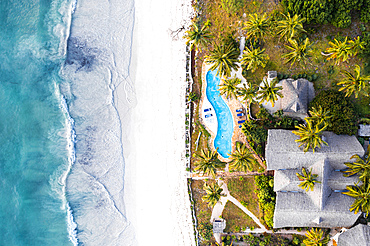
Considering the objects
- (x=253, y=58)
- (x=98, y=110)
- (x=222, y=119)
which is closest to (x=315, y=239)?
(x=222, y=119)

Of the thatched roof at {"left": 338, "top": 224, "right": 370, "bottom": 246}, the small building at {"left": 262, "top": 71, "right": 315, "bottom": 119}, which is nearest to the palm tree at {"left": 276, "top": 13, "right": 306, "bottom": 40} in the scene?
the small building at {"left": 262, "top": 71, "right": 315, "bottom": 119}

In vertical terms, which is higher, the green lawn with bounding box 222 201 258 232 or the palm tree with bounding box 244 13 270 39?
the palm tree with bounding box 244 13 270 39

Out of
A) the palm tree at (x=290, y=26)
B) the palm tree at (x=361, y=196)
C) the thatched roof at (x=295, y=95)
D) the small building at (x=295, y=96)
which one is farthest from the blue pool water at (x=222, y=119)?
the palm tree at (x=361, y=196)

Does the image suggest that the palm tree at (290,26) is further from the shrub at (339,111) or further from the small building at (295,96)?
the shrub at (339,111)

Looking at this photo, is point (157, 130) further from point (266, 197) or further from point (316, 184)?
point (316, 184)

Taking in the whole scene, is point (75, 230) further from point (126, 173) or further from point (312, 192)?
point (312, 192)

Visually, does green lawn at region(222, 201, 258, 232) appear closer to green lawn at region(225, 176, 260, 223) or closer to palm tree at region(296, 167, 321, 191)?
green lawn at region(225, 176, 260, 223)

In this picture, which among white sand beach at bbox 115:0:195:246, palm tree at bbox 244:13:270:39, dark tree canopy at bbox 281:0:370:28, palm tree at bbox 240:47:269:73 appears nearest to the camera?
palm tree at bbox 244:13:270:39
